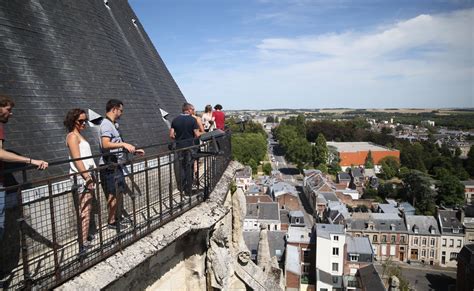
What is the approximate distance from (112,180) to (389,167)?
252 feet

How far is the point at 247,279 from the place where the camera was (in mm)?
6559

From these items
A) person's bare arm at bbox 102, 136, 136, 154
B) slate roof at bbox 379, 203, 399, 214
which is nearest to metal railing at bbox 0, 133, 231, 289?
person's bare arm at bbox 102, 136, 136, 154

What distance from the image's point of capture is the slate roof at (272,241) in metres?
29.5

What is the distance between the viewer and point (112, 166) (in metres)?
3.98

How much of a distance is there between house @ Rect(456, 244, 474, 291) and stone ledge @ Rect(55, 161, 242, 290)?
2766cm

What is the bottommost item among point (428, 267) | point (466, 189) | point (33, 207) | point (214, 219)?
Result: point (428, 267)

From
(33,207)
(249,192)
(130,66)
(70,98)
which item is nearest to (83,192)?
(33,207)

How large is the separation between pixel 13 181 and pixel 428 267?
41873mm

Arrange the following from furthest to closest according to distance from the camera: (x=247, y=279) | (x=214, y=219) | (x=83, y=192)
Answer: (x=247, y=279) < (x=214, y=219) < (x=83, y=192)

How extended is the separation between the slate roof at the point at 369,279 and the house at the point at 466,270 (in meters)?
6.43

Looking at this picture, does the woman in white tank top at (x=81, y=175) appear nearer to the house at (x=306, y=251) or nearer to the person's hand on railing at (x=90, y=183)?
the person's hand on railing at (x=90, y=183)

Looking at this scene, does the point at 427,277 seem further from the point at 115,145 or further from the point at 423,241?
the point at 115,145

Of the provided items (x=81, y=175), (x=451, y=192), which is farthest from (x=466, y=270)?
(x=81, y=175)

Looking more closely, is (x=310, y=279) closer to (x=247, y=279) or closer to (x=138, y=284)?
(x=247, y=279)
